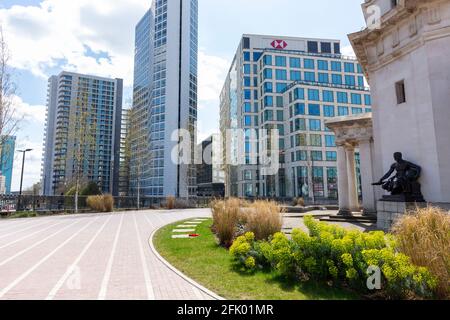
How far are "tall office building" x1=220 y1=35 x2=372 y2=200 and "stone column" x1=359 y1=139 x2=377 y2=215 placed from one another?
44.1 meters

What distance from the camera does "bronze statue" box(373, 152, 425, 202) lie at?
446 inches

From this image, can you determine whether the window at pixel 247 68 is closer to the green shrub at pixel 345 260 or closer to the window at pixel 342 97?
the window at pixel 342 97

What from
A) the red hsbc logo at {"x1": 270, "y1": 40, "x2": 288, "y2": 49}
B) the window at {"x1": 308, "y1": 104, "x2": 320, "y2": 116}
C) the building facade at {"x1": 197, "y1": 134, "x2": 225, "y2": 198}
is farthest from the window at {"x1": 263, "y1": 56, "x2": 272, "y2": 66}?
the building facade at {"x1": 197, "y1": 134, "x2": 225, "y2": 198}

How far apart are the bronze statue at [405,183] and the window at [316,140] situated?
59.3 metres

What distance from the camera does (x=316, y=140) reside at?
69.9 m

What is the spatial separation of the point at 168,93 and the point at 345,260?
290 feet

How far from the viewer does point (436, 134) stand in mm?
11422

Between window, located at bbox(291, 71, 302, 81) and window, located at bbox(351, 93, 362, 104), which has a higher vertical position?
window, located at bbox(291, 71, 302, 81)

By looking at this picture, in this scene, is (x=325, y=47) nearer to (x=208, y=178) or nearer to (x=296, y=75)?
(x=296, y=75)

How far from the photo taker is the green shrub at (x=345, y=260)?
4648mm

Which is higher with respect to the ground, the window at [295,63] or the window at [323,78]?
the window at [295,63]

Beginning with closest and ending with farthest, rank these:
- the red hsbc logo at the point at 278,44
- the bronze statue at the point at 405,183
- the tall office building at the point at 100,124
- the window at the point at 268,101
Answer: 1. the bronze statue at the point at 405,183
2. the window at the point at 268,101
3. the red hsbc logo at the point at 278,44
4. the tall office building at the point at 100,124

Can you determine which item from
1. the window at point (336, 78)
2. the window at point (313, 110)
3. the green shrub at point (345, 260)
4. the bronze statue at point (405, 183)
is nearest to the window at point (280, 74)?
the window at point (313, 110)

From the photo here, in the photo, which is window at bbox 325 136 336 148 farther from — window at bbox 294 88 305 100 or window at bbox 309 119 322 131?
window at bbox 294 88 305 100
